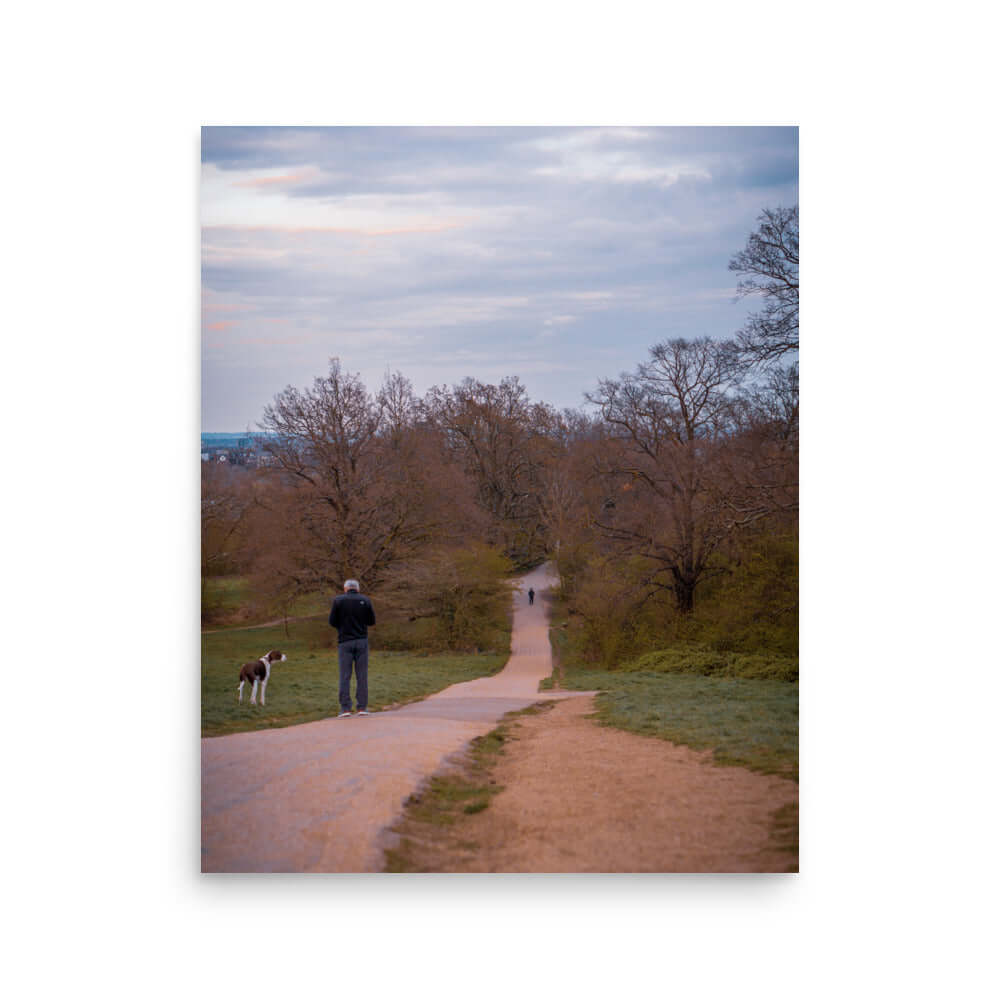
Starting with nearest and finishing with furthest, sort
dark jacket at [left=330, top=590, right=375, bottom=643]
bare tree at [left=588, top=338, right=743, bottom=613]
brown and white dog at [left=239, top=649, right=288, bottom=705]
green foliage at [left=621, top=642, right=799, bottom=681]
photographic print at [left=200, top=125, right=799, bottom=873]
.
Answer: photographic print at [left=200, top=125, right=799, bottom=873] → green foliage at [left=621, top=642, right=799, bottom=681] → brown and white dog at [left=239, top=649, right=288, bottom=705] → bare tree at [left=588, top=338, right=743, bottom=613] → dark jacket at [left=330, top=590, right=375, bottom=643]

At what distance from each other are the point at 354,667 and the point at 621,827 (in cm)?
238

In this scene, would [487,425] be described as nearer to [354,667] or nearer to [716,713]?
[354,667]

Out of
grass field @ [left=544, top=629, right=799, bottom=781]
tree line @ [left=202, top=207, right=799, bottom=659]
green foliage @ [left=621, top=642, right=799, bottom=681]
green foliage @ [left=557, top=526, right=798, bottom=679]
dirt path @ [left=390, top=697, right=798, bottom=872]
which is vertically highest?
tree line @ [left=202, top=207, right=799, bottom=659]

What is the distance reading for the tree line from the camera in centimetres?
539

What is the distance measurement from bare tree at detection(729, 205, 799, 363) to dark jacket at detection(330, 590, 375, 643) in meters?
3.32

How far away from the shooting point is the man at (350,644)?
6.09 meters

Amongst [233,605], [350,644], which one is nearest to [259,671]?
[233,605]

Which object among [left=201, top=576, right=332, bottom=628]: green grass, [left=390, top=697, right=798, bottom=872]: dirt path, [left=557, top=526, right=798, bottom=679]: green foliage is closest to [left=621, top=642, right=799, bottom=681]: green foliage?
[left=557, top=526, right=798, bottom=679]: green foliage

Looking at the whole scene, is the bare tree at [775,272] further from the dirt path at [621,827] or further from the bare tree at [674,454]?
the dirt path at [621,827]

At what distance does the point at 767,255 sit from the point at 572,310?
127 centimetres

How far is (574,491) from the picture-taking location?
7.42 metres

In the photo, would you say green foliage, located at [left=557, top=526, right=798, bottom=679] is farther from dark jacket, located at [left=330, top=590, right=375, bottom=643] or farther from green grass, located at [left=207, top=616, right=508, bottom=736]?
dark jacket, located at [left=330, top=590, right=375, bottom=643]
